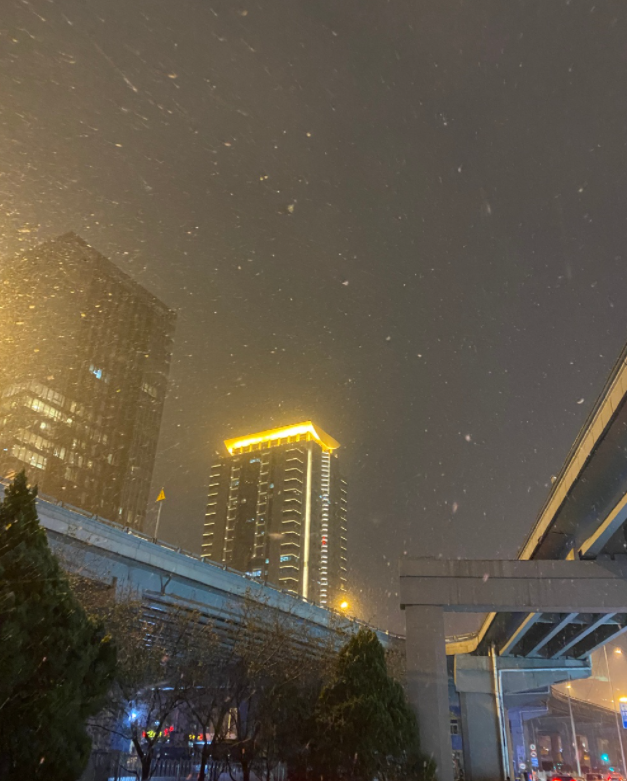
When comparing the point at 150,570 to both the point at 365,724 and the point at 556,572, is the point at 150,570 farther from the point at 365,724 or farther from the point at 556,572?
the point at 556,572

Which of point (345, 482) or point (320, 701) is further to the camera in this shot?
point (345, 482)

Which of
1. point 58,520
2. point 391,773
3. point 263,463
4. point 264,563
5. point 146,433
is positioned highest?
point 263,463

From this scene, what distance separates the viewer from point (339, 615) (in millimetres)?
38000

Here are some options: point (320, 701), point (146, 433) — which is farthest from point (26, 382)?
point (320, 701)

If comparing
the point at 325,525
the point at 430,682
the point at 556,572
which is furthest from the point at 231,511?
the point at 556,572

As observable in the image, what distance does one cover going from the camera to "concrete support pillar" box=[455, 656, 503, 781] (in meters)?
41.0

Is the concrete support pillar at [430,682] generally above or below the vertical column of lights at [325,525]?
below

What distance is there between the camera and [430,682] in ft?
76.3

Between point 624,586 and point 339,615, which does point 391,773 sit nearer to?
point 624,586

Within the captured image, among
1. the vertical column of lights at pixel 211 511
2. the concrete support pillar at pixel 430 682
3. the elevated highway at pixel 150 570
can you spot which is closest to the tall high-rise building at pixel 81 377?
the vertical column of lights at pixel 211 511

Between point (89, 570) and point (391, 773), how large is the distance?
13.1 m

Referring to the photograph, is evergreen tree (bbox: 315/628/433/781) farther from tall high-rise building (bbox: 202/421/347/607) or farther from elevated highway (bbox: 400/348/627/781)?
tall high-rise building (bbox: 202/421/347/607)

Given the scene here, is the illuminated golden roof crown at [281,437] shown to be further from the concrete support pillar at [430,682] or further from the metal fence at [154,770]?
the concrete support pillar at [430,682]

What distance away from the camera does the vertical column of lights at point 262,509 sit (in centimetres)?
15075
